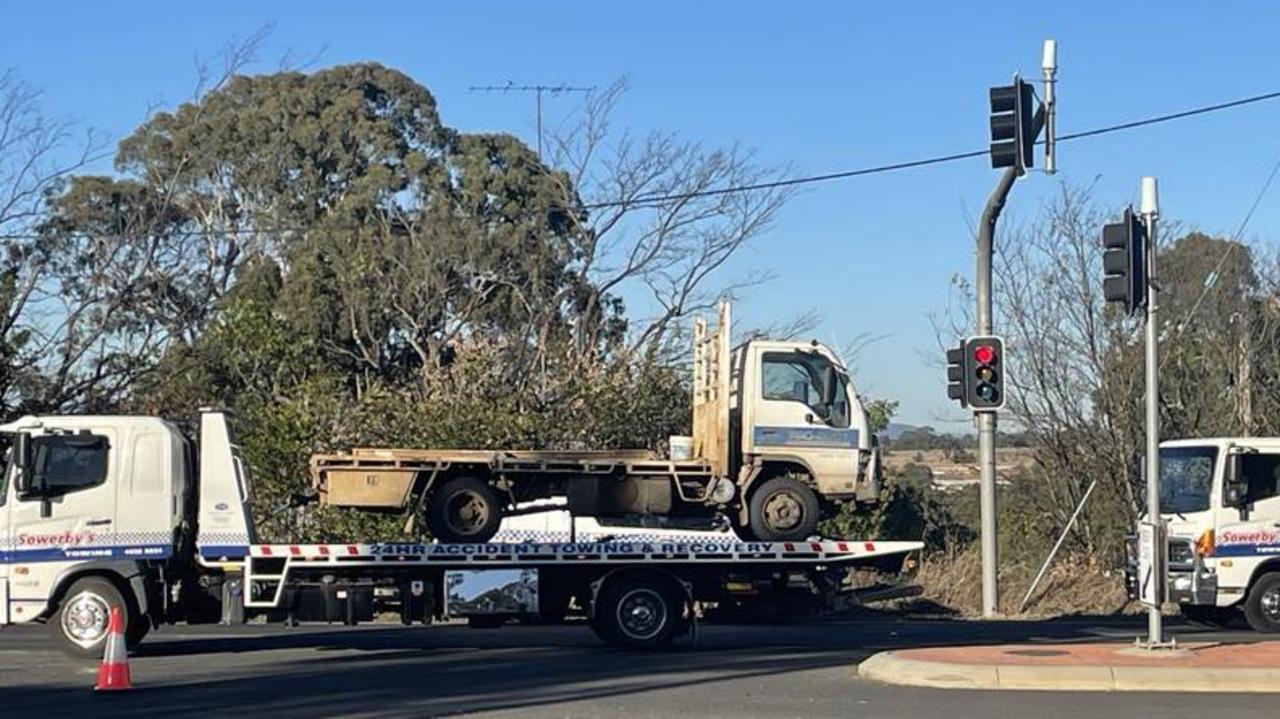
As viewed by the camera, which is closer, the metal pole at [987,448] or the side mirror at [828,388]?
the side mirror at [828,388]

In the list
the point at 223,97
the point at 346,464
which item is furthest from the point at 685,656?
the point at 223,97

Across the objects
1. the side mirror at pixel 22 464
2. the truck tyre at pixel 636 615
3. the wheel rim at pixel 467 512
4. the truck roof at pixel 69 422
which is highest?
the truck roof at pixel 69 422

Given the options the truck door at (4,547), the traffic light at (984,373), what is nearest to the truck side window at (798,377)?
the traffic light at (984,373)

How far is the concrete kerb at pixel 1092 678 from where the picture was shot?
1344 cm

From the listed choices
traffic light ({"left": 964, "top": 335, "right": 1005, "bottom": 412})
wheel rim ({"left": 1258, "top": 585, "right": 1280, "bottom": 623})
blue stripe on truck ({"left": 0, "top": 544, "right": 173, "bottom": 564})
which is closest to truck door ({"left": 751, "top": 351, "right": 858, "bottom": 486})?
traffic light ({"left": 964, "top": 335, "right": 1005, "bottom": 412})

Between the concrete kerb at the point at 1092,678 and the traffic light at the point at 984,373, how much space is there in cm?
731

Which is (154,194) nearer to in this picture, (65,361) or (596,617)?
(65,361)

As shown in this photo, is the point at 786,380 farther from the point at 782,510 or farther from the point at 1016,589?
the point at 1016,589

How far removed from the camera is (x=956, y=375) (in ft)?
69.2

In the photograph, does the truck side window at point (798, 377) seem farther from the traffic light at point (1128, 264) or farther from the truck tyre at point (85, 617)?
the truck tyre at point (85, 617)

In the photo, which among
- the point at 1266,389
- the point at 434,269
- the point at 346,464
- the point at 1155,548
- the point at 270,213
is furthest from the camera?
the point at 270,213

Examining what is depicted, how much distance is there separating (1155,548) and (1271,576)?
6.50 m

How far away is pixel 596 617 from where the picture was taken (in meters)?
16.8

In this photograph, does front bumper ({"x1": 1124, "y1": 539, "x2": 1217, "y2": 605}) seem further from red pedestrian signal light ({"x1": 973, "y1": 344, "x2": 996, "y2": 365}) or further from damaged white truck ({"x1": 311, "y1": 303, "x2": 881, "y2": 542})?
damaged white truck ({"x1": 311, "y1": 303, "x2": 881, "y2": 542})
